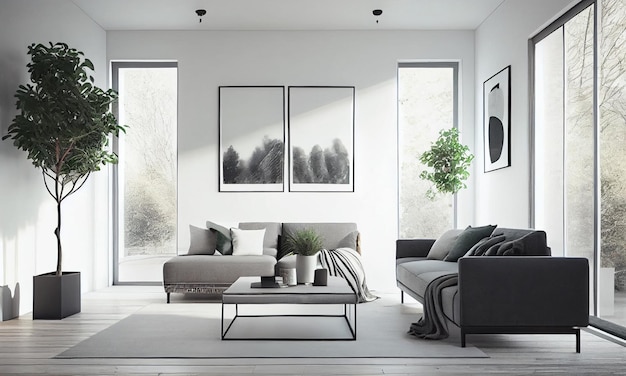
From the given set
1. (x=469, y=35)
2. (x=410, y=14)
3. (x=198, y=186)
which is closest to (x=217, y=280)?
(x=198, y=186)

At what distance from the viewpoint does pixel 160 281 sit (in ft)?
28.0

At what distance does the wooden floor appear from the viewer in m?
3.89

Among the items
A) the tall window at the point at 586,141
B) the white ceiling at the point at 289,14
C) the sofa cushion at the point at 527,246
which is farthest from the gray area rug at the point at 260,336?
the white ceiling at the point at 289,14

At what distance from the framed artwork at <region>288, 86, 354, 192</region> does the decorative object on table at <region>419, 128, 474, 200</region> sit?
96cm

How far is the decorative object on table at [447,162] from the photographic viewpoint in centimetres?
797

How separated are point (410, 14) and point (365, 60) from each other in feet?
2.97

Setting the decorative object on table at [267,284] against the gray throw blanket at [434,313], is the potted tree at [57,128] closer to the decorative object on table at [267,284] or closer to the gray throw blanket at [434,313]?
the decorative object on table at [267,284]

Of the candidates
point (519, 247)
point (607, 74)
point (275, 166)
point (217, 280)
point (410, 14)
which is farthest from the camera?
point (275, 166)

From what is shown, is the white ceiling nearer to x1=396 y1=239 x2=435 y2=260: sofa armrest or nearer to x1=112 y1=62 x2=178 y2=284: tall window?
x1=112 y1=62 x2=178 y2=284: tall window

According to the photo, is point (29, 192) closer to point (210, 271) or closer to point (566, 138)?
point (210, 271)

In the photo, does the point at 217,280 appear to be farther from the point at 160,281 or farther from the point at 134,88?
the point at 134,88

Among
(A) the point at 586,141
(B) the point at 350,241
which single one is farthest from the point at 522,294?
(B) the point at 350,241

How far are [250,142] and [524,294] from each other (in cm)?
457

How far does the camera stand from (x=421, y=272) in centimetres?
581
